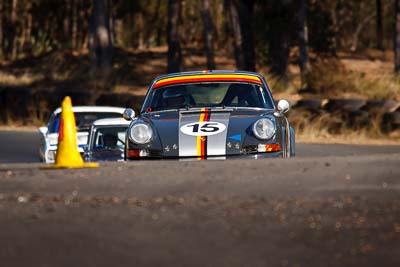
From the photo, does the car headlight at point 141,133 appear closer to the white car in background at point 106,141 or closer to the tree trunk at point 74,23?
the white car in background at point 106,141

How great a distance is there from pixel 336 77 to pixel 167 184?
1944 cm

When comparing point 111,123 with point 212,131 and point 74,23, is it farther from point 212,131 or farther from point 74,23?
point 74,23

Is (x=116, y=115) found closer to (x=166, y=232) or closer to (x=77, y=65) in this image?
(x=166, y=232)

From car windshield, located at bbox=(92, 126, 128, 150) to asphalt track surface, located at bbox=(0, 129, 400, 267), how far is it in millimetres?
4814

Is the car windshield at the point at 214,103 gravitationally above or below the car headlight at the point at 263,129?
above

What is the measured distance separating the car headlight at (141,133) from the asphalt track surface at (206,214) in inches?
A: 30.9

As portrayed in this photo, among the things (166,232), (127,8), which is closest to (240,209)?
(166,232)

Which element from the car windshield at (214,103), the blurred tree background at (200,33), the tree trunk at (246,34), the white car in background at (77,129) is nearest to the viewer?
the car windshield at (214,103)

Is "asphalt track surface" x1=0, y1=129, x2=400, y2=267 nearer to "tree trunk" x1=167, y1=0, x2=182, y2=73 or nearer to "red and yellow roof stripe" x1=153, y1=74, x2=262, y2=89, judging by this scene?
"red and yellow roof stripe" x1=153, y1=74, x2=262, y2=89

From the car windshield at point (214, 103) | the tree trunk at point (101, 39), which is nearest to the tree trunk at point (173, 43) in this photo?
the tree trunk at point (101, 39)

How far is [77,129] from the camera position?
17.6 metres

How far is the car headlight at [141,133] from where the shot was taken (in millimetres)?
11672

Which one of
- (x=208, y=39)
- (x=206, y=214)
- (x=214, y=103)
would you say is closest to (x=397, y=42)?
(x=208, y=39)

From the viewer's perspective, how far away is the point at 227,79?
522 inches
